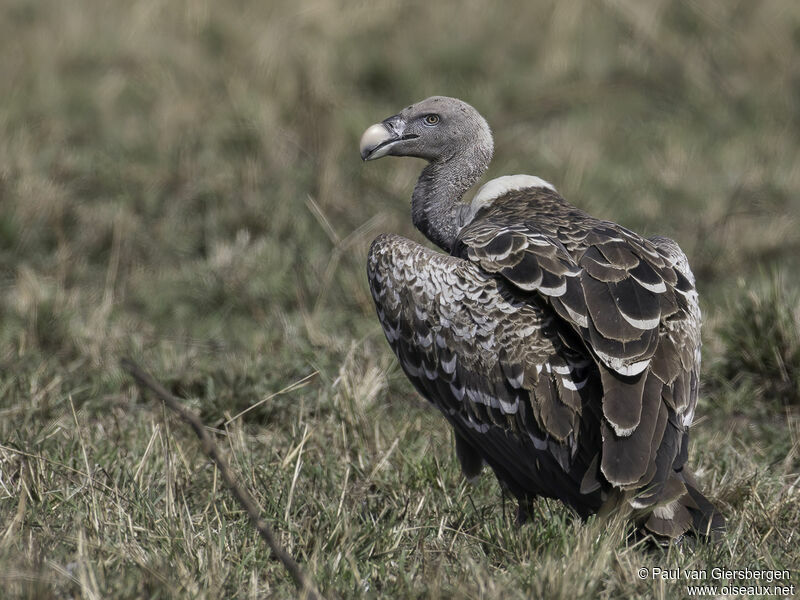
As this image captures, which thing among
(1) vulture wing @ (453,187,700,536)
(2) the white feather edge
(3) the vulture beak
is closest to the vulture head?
(3) the vulture beak

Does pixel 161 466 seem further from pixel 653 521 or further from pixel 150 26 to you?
pixel 150 26

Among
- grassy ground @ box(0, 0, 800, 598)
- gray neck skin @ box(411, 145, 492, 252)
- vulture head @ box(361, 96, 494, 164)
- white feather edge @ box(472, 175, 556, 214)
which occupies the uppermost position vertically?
vulture head @ box(361, 96, 494, 164)

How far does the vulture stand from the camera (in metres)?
3.78

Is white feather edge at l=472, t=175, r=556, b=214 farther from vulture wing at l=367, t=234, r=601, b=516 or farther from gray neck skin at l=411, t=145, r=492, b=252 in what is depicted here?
vulture wing at l=367, t=234, r=601, b=516

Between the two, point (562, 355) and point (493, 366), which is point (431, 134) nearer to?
point (493, 366)

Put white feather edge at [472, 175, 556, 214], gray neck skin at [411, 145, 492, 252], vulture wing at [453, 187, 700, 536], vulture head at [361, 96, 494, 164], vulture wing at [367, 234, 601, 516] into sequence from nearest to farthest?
vulture wing at [453, 187, 700, 536]
vulture wing at [367, 234, 601, 516]
white feather edge at [472, 175, 556, 214]
gray neck skin at [411, 145, 492, 252]
vulture head at [361, 96, 494, 164]

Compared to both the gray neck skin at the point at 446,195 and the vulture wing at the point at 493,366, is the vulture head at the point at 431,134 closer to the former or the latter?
the gray neck skin at the point at 446,195

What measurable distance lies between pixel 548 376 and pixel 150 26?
724cm

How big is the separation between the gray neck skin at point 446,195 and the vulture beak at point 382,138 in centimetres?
20

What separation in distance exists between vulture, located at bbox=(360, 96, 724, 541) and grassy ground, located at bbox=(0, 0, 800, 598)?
172 mm

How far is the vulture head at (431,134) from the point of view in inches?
213

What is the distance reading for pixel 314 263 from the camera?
7.25 m

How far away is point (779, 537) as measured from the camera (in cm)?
409

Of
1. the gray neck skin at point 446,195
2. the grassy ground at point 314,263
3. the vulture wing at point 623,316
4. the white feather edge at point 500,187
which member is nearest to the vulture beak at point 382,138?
the gray neck skin at point 446,195
